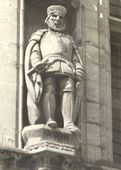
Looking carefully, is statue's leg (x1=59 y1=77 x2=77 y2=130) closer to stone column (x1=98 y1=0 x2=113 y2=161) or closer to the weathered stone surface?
the weathered stone surface

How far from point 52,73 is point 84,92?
1.14m

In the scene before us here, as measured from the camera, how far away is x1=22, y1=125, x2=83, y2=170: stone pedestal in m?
19.4

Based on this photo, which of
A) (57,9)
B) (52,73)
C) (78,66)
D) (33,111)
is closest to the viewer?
(33,111)

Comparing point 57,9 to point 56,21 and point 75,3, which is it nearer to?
point 56,21

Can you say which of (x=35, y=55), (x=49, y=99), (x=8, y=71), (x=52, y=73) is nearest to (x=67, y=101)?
(x=49, y=99)

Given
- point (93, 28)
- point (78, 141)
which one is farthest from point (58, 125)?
point (93, 28)

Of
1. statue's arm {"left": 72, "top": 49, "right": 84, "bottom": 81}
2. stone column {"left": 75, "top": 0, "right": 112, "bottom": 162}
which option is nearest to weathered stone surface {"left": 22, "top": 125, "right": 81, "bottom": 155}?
stone column {"left": 75, "top": 0, "right": 112, "bottom": 162}

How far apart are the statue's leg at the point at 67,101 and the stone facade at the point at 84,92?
64 cm

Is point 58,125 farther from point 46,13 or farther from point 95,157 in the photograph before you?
point 46,13

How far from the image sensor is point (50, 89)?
66.1 feet

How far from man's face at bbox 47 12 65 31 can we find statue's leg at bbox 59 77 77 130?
1232mm

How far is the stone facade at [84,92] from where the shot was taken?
1955cm

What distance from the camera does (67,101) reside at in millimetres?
20156

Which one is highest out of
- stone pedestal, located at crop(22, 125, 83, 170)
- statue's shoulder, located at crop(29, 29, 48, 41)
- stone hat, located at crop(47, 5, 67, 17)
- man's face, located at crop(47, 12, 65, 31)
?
stone hat, located at crop(47, 5, 67, 17)
